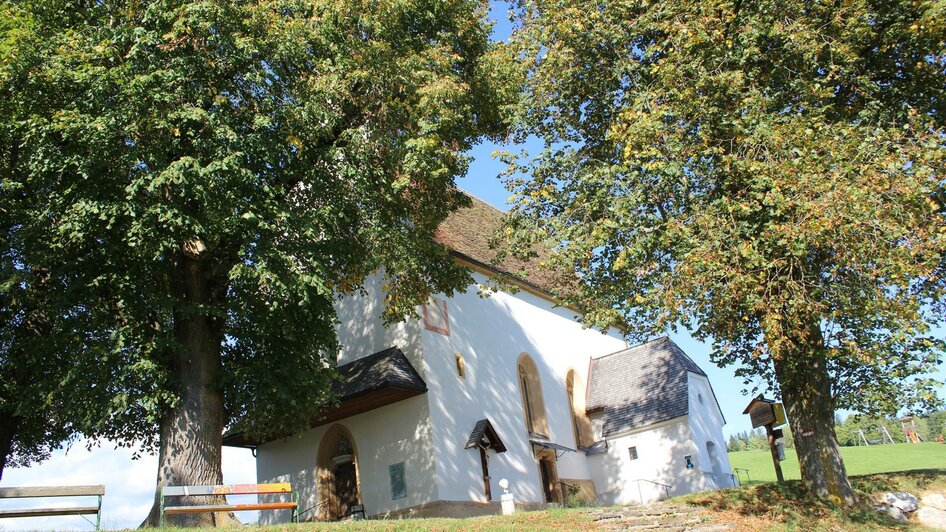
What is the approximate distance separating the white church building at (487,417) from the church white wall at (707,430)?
7 cm

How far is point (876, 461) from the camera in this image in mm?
43469

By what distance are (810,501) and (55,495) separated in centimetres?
1278

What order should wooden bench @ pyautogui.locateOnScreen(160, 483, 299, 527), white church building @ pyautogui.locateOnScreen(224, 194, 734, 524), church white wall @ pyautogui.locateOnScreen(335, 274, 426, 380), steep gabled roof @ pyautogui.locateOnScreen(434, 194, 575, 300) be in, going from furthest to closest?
steep gabled roof @ pyautogui.locateOnScreen(434, 194, 575, 300)
church white wall @ pyautogui.locateOnScreen(335, 274, 426, 380)
white church building @ pyautogui.locateOnScreen(224, 194, 734, 524)
wooden bench @ pyautogui.locateOnScreen(160, 483, 299, 527)

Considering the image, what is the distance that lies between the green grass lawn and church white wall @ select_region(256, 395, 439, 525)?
87.3ft

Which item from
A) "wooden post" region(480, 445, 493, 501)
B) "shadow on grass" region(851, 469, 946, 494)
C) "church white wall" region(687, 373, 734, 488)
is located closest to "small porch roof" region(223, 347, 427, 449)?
"wooden post" region(480, 445, 493, 501)

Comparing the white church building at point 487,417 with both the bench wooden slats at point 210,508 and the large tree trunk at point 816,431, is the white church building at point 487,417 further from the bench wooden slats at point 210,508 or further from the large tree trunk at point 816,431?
the bench wooden slats at point 210,508

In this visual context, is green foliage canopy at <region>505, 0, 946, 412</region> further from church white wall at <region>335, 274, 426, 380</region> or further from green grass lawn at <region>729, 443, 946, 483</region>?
green grass lawn at <region>729, 443, 946, 483</region>

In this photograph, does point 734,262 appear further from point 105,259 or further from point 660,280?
point 105,259

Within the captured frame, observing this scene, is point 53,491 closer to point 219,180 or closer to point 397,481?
point 219,180

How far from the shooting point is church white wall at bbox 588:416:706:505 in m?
23.3

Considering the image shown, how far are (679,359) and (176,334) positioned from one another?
61.5 feet

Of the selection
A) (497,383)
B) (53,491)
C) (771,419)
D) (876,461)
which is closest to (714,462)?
(497,383)

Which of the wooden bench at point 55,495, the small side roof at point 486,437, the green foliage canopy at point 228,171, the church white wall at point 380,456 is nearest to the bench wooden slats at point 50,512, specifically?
the wooden bench at point 55,495

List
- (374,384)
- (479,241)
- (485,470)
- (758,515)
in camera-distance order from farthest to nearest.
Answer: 1. (479,241)
2. (485,470)
3. (374,384)
4. (758,515)
